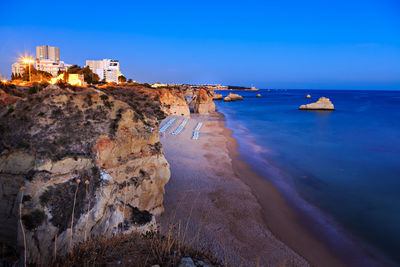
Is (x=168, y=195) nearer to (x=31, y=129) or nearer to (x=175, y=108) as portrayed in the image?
(x=31, y=129)

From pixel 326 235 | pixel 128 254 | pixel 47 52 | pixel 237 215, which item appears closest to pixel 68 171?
pixel 128 254

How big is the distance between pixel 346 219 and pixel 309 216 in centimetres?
181

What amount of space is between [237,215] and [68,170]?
7368mm

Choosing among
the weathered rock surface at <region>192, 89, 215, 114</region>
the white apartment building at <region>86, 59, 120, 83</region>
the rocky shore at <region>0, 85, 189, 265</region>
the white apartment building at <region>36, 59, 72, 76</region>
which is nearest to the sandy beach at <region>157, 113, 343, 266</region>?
the rocky shore at <region>0, 85, 189, 265</region>

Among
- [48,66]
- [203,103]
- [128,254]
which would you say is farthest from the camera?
[48,66]

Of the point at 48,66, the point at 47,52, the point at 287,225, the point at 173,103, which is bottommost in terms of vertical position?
the point at 287,225

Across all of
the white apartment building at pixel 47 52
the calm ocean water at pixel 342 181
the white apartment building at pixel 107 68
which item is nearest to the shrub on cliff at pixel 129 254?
the calm ocean water at pixel 342 181

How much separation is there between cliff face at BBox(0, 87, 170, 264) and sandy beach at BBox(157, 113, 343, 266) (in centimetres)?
213

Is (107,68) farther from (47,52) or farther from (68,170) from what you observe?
(68,170)

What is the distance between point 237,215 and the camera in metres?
11.1

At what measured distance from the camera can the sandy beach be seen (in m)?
8.84

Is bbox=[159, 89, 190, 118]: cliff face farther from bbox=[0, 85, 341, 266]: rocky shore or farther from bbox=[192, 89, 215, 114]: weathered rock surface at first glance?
bbox=[0, 85, 341, 266]: rocky shore

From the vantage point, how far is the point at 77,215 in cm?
588

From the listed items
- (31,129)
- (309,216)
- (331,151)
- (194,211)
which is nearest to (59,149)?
(31,129)
